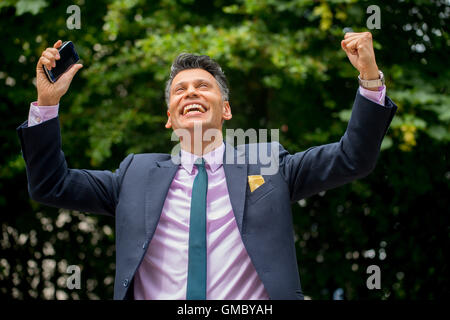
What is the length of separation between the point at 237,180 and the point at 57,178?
79 centimetres

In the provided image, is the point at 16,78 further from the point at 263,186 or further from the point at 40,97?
the point at 263,186

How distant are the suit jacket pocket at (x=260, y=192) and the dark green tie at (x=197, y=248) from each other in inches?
8.0

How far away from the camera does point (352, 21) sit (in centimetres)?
471

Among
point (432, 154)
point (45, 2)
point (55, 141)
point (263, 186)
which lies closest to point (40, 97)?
point (55, 141)

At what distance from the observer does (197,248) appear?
2.01 meters

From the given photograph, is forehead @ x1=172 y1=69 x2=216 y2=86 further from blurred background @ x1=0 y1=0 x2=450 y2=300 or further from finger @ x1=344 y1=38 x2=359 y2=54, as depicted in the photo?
blurred background @ x1=0 y1=0 x2=450 y2=300

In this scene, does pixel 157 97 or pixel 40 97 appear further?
pixel 157 97

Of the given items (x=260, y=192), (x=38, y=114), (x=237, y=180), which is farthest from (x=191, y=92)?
(x=38, y=114)

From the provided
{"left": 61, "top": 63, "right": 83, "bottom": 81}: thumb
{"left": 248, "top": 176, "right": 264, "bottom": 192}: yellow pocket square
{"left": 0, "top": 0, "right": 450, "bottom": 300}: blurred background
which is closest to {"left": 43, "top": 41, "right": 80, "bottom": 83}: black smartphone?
{"left": 61, "top": 63, "right": 83, "bottom": 81}: thumb

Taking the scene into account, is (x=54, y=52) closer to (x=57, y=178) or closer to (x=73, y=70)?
(x=73, y=70)

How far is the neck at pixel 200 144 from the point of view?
2295 mm

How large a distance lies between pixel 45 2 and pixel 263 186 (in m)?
3.43

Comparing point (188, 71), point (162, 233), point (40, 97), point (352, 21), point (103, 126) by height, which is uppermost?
point (352, 21)

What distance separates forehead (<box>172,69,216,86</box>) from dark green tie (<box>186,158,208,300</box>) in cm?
57
